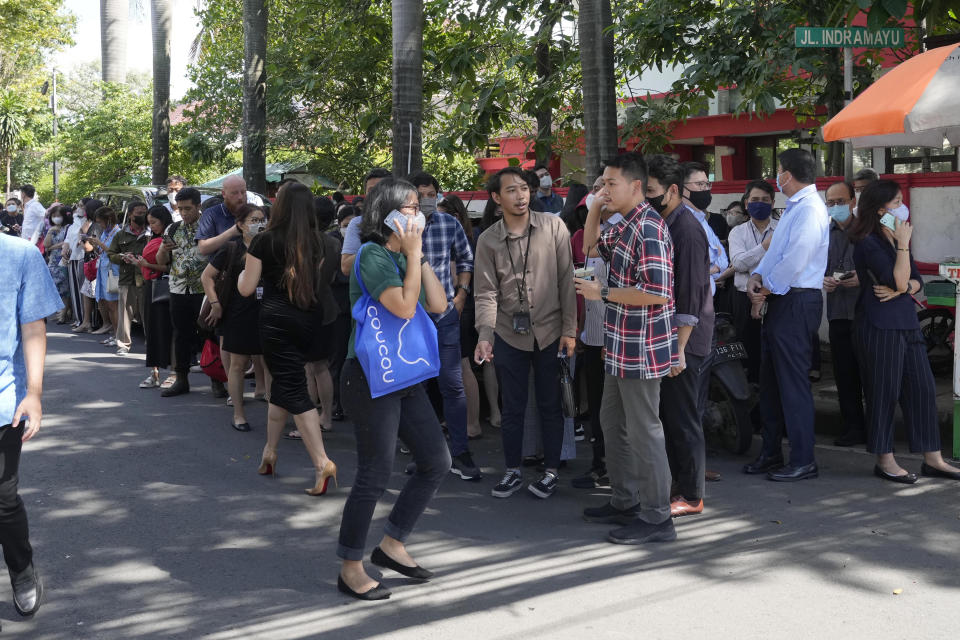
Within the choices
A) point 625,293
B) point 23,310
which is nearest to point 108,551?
point 23,310

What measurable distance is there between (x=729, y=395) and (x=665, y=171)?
208cm

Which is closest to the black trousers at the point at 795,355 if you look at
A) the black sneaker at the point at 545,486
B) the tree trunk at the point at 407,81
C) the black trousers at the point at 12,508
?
the black sneaker at the point at 545,486

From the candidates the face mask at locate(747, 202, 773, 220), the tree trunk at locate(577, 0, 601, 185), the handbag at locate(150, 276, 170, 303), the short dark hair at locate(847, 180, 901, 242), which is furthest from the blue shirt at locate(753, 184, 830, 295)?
the handbag at locate(150, 276, 170, 303)

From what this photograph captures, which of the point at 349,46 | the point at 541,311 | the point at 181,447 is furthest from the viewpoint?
the point at 349,46

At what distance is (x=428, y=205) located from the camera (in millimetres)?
7176

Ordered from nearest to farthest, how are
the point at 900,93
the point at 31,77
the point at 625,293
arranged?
the point at 625,293
the point at 900,93
the point at 31,77

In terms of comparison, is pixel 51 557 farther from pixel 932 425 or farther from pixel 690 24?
pixel 690 24

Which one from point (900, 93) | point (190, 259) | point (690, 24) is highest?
point (690, 24)

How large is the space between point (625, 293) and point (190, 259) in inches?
203

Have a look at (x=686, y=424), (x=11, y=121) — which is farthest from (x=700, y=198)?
(x=11, y=121)

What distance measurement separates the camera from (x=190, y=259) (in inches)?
362

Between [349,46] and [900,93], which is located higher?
[349,46]

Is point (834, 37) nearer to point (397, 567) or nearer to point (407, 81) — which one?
point (407, 81)

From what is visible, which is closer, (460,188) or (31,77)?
(460,188)
